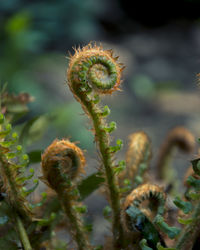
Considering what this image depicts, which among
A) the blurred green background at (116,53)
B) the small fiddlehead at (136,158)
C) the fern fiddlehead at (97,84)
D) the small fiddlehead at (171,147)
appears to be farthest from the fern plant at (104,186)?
the blurred green background at (116,53)

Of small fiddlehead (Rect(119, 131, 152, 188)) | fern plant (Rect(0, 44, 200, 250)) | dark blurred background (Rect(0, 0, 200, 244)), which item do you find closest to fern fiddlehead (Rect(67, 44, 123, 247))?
fern plant (Rect(0, 44, 200, 250))

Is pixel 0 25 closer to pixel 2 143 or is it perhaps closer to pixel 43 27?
pixel 43 27

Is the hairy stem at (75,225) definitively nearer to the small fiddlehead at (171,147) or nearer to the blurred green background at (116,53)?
the small fiddlehead at (171,147)

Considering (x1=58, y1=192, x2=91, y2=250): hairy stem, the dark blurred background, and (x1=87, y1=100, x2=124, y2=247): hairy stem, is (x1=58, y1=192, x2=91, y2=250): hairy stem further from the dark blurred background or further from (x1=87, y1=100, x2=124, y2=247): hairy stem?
the dark blurred background

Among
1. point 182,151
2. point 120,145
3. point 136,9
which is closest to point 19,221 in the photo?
point 120,145

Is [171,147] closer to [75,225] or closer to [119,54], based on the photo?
[75,225]
